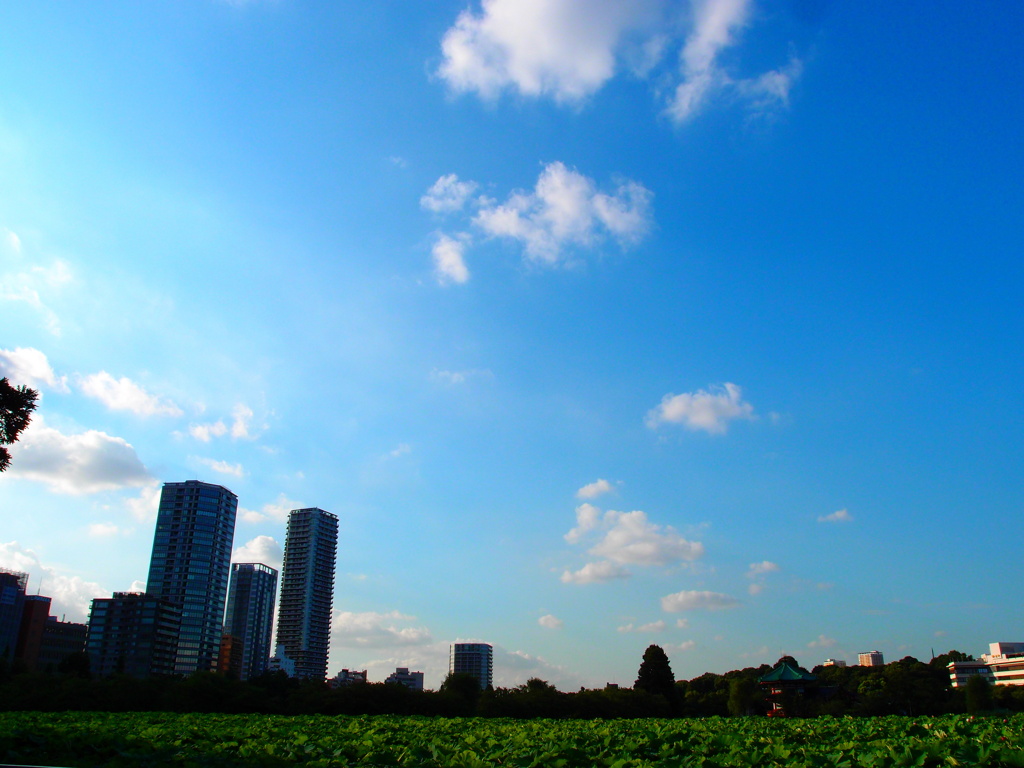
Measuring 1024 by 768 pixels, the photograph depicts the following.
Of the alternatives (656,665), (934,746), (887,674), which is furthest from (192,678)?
(887,674)

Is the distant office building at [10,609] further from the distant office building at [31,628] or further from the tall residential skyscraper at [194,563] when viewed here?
the tall residential skyscraper at [194,563]

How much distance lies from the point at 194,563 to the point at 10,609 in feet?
146

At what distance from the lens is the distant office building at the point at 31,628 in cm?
14488

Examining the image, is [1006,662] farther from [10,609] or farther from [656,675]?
[10,609]

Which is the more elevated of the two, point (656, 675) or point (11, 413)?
point (11, 413)

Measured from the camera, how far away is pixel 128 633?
16038 cm

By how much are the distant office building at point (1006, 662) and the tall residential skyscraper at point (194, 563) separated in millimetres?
189112

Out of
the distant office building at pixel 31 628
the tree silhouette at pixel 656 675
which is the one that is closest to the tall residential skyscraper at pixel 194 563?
the distant office building at pixel 31 628

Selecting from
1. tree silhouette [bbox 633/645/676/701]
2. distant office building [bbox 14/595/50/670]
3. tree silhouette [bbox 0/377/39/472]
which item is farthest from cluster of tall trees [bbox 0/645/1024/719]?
distant office building [bbox 14/595/50/670]

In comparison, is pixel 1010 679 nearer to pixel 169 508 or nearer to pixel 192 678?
pixel 192 678

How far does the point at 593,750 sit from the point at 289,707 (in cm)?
6747

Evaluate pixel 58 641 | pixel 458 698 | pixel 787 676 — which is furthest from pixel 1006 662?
pixel 58 641

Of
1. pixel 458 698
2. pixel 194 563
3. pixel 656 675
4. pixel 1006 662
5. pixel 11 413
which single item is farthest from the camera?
pixel 194 563

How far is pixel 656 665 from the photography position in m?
91.4
